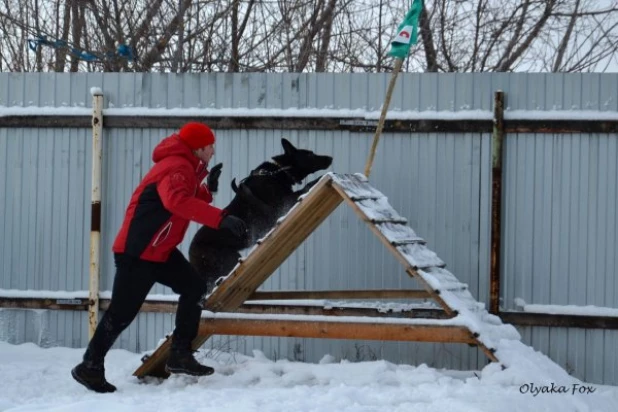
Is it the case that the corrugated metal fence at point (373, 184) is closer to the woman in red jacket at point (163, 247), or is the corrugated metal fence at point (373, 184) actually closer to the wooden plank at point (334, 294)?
the wooden plank at point (334, 294)

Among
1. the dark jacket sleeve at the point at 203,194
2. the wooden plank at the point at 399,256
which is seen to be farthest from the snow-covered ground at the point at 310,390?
the dark jacket sleeve at the point at 203,194

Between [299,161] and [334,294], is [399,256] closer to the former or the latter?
[334,294]

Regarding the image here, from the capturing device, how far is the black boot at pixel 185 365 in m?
5.66

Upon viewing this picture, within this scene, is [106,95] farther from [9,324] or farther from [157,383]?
[157,383]

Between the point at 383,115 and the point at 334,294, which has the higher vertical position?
the point at 383,115

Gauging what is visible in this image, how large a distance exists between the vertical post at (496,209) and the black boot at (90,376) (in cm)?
288

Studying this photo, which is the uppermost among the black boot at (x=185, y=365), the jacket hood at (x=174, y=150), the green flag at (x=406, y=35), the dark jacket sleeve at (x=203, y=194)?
the green flag at (x=406, y=35)

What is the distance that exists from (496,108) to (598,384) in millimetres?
2137

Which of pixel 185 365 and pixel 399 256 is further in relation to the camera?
pixel 185 365

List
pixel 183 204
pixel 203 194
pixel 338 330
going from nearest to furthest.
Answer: pixel 183 204
pixel 338 330
pixel 203 194

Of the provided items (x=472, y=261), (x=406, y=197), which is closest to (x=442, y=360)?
(x=472, y=261)

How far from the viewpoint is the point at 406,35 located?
6.84 metres

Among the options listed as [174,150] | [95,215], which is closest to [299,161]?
[174,150]

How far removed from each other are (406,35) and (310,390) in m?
2.89
